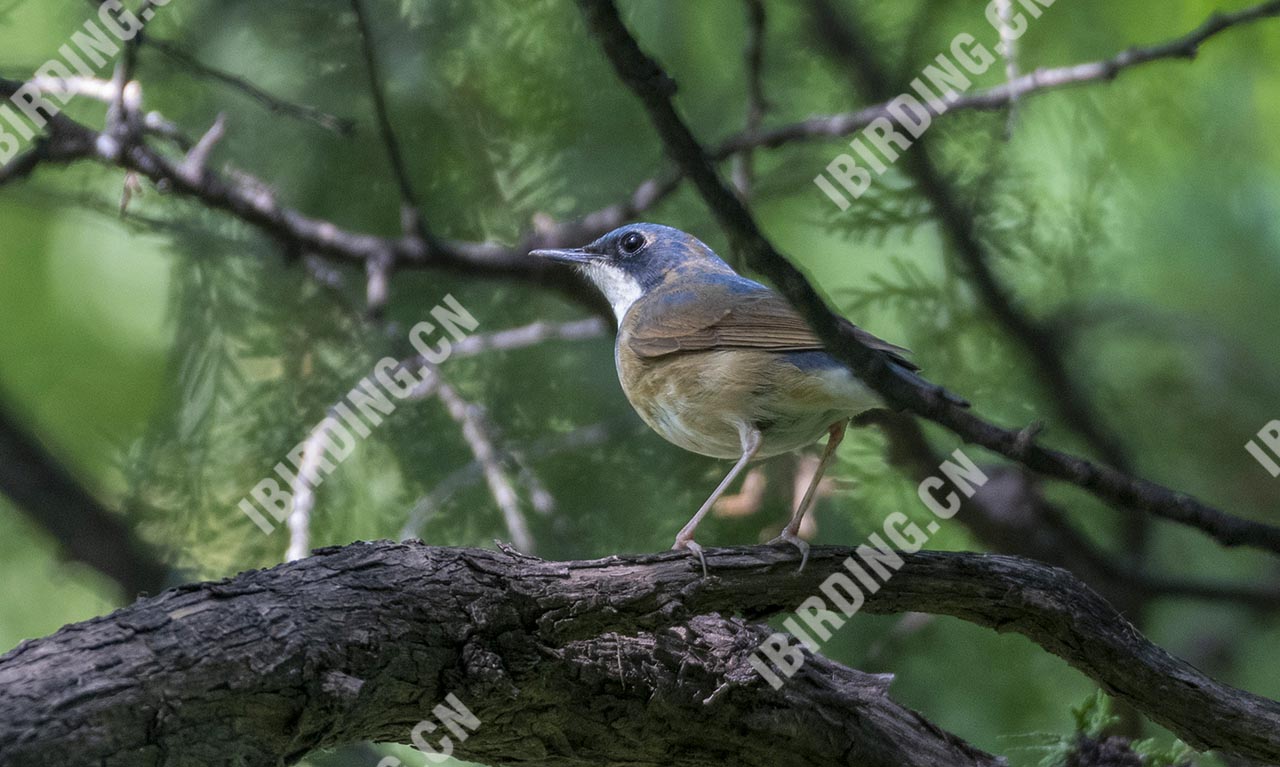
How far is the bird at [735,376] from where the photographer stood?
12.1 feet

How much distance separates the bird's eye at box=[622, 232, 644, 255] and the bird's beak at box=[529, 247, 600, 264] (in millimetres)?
133

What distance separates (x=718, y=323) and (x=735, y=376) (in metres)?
0.35

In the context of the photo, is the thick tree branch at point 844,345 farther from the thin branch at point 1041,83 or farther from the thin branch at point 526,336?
the thin branch at point 526,336

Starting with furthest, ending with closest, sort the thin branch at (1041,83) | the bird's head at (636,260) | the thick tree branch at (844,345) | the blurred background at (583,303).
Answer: the blurred background at (583,303), the bird's head at (636,260), the thin branch at (1041,83), the thick tree branch at (844,345)

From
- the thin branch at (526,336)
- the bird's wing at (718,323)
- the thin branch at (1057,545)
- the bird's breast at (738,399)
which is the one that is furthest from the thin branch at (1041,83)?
the thin branch at (1057,545)

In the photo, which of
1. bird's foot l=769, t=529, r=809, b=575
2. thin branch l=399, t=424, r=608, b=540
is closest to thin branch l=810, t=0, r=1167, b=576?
thin branch l=399, t=424, r=608, b=540

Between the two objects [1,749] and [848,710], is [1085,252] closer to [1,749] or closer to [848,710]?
[848,710]

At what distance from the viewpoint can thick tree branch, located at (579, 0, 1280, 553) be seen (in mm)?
2316

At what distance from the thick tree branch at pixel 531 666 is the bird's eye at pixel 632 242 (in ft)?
6.64

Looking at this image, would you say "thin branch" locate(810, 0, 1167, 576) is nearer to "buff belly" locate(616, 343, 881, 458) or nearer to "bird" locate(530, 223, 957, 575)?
"bird" locate(530, 223, 957, 575)

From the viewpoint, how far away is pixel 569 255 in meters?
4.86

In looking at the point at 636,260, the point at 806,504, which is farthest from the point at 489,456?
the point at 806,504

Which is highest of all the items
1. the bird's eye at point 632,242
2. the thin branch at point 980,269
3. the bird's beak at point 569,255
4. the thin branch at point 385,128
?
the thin branch at point 385,128

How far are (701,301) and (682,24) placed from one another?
2676 millimetres
